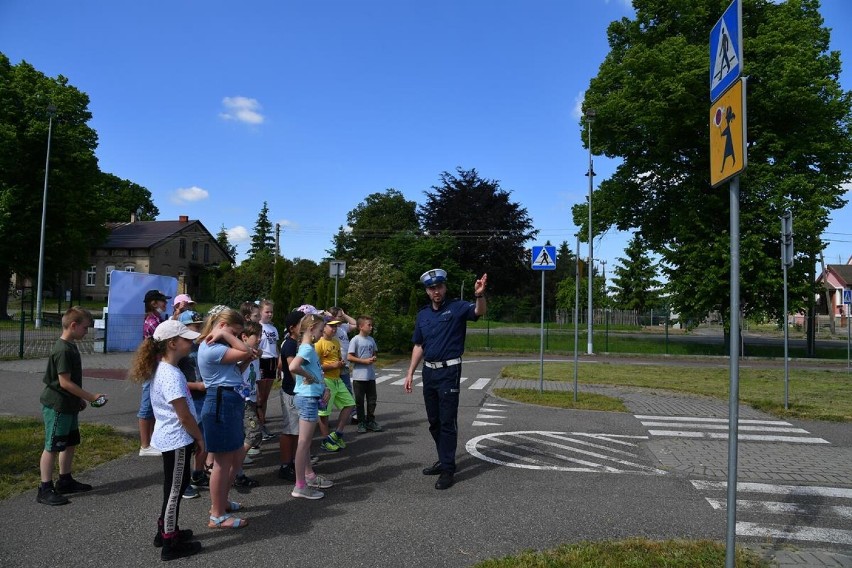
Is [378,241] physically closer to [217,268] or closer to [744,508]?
[217,268]

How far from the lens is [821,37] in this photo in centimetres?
2484

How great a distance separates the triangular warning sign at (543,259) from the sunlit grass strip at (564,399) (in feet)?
8.61

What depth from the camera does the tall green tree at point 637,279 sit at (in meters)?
28.4

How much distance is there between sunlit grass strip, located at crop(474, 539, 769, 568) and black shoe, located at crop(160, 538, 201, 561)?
77.0 inches

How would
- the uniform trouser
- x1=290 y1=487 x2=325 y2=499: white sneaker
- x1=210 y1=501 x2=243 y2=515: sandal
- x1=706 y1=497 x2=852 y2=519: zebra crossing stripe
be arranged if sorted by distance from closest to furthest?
x1=210 y1=501 x2=243 y2=515: sandal
x1=706 y1=497 x2=852 y2=519: zebra crossing stripe
x1=290 y1=487 x2=325 y2=499: white sneaker
the uniform trouser

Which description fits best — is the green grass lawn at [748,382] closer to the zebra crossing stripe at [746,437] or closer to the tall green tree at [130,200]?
the zebra crossing stripe at [746,437]

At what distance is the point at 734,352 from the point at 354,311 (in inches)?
823

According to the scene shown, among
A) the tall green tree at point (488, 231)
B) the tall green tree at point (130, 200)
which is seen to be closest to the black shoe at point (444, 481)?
the tall green tree at point (488, 231)

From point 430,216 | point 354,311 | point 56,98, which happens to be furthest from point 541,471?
point 430,216

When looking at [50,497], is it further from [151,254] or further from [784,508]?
[151,254]

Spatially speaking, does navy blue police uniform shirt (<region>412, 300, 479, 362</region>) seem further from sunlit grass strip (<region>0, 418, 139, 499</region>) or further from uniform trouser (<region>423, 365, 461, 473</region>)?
sunlit grass strip (<region>0, 418, 139, 499</region>)

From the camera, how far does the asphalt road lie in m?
4.13

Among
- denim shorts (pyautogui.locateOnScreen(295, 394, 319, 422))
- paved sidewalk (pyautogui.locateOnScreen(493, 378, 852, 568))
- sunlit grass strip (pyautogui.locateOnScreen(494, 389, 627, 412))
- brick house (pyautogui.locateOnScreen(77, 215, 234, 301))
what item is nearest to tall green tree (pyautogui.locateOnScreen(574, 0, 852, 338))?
sunlit grass strip (pyautogui.locateOnScreen(494, 389, 627, 412))

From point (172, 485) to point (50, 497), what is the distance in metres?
1.73
